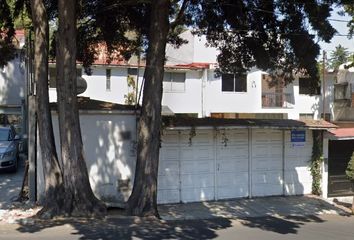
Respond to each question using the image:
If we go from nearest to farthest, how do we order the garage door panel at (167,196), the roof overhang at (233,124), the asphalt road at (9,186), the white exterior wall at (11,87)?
1. the asphalt road at (9,186)
2. the roof overhang at (233,124)
3. the garage door panel at (167,196)
4. the white exterior wall at (11,87)

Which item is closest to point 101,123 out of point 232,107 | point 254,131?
point 254,131

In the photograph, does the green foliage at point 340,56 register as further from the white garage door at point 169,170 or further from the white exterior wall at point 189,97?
the white garage door at point 169,170

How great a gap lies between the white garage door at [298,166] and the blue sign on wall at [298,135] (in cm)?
11

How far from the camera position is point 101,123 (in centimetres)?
1678

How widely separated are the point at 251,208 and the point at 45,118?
701 centimetres

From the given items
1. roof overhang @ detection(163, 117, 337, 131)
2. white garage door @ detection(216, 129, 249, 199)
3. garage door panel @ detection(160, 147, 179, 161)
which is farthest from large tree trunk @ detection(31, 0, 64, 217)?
white garage door @ detection(216, 129, 249, 199)

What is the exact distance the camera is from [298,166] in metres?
19.9

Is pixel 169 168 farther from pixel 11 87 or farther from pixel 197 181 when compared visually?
pixel 11 87

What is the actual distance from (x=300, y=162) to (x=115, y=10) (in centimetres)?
824

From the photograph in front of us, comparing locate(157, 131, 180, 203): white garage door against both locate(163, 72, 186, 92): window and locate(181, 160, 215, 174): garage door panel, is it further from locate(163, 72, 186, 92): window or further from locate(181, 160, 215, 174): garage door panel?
locate(163, 72, 186, 92): window

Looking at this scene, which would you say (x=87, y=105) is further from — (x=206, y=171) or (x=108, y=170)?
(x=206, y=171)

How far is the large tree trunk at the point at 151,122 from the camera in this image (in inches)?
567

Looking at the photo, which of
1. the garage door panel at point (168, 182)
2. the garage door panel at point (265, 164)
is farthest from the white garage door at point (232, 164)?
the garage door panel at point (168, 182)

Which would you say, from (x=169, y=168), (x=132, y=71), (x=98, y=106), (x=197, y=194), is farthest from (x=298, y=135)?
(x=132, y=71)
